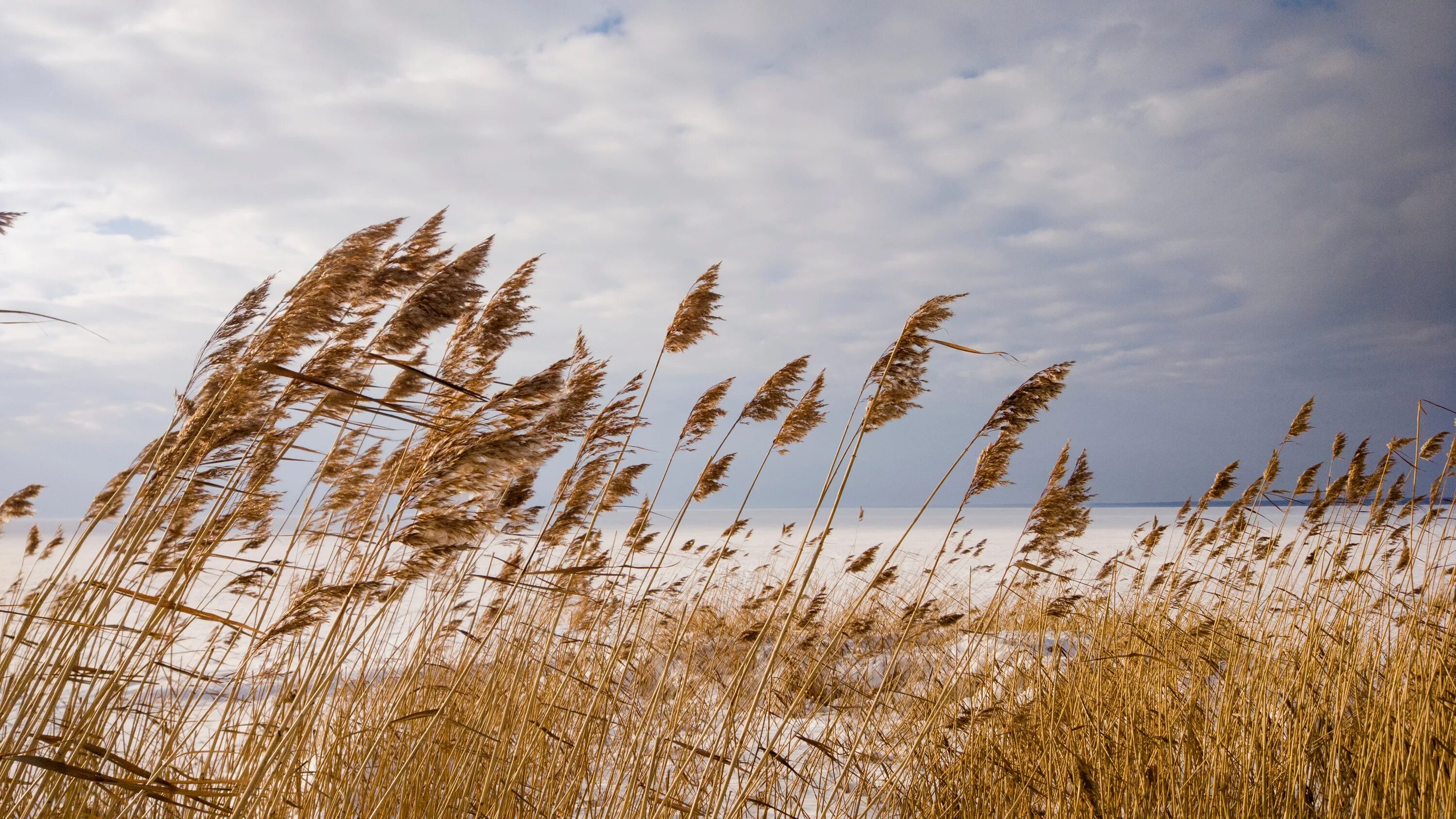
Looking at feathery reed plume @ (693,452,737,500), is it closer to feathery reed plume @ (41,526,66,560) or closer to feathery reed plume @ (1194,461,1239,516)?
feathery reed plume @ (1194,461,1239,516)

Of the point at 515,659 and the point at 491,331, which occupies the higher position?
the point at 491,331

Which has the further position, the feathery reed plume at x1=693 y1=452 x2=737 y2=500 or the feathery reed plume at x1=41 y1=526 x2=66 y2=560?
the feathery reed plume at x1=41 y1=526 x2=66 y2=560

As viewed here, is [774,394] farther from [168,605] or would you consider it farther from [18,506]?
[18,506]

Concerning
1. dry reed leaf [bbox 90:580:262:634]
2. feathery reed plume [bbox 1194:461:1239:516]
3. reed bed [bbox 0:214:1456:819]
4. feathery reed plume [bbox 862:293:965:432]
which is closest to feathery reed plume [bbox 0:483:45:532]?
reed bed [bbox 0:214:1456:819]

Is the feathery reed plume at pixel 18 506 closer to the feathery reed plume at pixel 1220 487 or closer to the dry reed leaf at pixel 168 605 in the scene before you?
the dry reed leaf at pixel 168 605

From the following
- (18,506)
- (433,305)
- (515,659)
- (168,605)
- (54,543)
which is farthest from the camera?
(54,543)

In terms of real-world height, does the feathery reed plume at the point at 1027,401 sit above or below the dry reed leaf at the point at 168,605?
above

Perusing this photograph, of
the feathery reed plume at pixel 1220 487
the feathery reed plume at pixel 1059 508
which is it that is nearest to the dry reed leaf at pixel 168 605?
the feathery reed plume at pixel 1059 508

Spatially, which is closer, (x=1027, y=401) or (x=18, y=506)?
(x=1027, y=401)

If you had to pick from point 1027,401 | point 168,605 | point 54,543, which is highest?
point 1027,401

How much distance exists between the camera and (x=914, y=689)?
5613 millimetres

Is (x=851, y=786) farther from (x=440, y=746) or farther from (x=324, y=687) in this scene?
(x=324, y=687)

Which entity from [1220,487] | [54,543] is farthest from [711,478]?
[54,543]

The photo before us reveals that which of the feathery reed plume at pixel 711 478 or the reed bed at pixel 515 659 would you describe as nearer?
the reed bed at pixel 515 659
